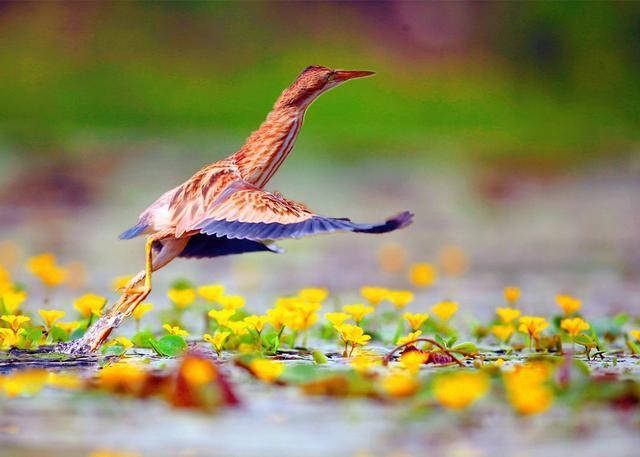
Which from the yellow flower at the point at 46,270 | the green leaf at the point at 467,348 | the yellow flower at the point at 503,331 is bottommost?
the green leaf at the point at 467,348

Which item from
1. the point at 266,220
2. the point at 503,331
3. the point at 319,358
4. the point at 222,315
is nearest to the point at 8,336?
the point at 222,315

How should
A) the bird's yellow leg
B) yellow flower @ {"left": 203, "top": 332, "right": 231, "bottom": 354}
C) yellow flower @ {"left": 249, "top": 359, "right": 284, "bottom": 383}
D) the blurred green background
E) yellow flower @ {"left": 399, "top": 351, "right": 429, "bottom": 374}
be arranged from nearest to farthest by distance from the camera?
1. yellow flower @ {"left": 249, "top": 359, "right": 284, "bottom": 383}
2. yellow flower @ {"left": 399, "top": 351, "right": 429, "bottom": 374}
3. yellow flower @ {"left": 203, "top": 332, "right": 231, "bottom": 354}
4. the bird's yellow leg
5. the blurred green background

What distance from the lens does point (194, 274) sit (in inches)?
295

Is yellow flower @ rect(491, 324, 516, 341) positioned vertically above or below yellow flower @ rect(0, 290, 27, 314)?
above

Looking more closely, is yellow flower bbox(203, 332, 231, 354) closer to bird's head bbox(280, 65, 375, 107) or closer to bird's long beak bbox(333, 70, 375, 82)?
bird's head bbox(280, 65, 375, 107)

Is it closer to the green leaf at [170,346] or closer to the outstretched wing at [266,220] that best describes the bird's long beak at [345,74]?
the outstretched wing at [266,220]

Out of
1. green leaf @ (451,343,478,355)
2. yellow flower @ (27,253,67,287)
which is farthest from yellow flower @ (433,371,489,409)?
yellow flower @ (27,253,67,287)

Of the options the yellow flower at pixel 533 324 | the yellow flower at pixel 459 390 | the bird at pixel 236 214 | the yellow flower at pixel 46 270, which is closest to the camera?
the yellow flower at pixel 459 390

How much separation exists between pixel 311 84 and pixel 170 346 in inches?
45.1

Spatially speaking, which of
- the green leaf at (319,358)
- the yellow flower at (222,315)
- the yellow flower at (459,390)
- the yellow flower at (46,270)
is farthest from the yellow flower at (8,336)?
the yellow flower at (459,390)

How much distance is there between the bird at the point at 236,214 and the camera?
151 inches

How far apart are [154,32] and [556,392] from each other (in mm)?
9152

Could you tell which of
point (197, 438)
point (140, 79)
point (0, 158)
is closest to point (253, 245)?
point (197, 438)

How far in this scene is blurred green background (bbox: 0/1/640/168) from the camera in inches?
432
